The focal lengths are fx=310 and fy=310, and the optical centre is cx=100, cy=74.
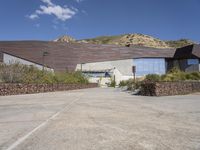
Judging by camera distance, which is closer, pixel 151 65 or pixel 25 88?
pixel 25 88

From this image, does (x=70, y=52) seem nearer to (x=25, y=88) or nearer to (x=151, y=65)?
(x=151, y=65)

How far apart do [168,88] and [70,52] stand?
65.0 meters

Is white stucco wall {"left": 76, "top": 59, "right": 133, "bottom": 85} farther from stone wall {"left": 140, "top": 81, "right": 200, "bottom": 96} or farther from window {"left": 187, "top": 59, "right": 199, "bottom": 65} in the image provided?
stone wall {"left": 140, "top": 81, "right": 200, "bottom": 96}

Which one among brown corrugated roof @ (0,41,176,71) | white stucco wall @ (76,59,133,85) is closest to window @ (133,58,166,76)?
brown corrugated roof @ (0,41,176,71)

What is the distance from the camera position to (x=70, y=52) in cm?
8850

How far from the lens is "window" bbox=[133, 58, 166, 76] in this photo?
297 ft

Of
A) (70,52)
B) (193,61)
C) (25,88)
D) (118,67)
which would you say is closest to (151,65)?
(118,67)

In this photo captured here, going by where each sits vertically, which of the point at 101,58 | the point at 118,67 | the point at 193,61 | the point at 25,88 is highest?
the point at 101,58

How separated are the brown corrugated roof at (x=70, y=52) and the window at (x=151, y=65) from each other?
1196 millimetres

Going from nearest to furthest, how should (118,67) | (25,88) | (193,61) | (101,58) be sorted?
(25,88)
(193,61)
(101,58)
(118,67)

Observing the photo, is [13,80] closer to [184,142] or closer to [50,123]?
[50,123]

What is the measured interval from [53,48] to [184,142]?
81293mm

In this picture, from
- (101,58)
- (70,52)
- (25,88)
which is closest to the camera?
(25,88)

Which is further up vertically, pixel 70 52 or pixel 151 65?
pixel 70 52
